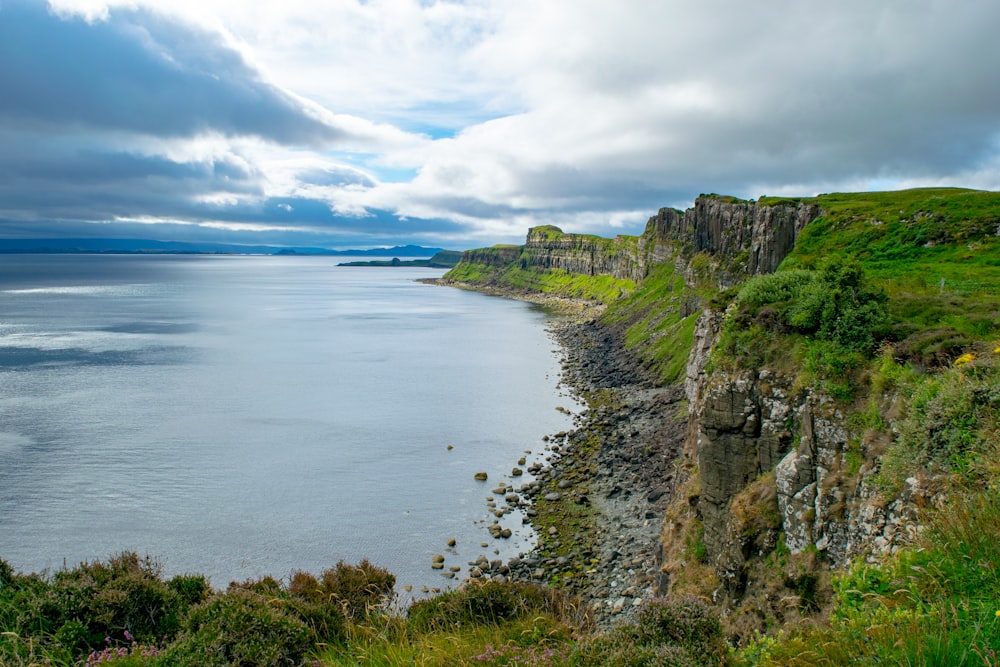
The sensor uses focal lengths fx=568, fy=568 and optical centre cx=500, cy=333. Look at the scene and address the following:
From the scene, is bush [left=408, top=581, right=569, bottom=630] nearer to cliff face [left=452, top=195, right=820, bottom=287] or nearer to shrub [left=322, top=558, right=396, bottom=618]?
shrub [left=322, top=558, right=396, bottom=618]

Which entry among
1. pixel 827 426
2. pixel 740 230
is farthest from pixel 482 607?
pixel 740 230

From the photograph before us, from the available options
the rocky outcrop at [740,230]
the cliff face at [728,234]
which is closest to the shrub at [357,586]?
the rocky outcrop at [740,230]

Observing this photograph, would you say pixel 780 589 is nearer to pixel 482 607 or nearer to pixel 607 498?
pixel 482 607

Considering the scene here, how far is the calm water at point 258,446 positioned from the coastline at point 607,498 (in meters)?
2.76

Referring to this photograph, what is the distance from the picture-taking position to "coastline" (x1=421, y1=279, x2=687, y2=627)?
90.7 ft

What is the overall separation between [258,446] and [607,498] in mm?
30409

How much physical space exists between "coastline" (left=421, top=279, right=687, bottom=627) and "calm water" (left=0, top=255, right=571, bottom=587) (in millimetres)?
2761

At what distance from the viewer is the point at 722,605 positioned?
16.3 m

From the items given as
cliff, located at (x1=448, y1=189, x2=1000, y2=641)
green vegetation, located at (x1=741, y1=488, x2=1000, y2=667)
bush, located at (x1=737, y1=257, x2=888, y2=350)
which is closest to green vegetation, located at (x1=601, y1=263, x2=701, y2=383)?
cliff, located at (x1=448, y1=189, x2=1000, y2=641)

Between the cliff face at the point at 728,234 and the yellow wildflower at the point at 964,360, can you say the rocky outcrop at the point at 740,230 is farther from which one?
the yellow wildflower at the point at 964,360

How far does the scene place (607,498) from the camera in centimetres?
3781

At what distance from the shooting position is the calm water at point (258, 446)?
109 feet

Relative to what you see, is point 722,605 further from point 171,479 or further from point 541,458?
point 171,479

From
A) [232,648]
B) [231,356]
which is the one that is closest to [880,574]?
[232,648]
